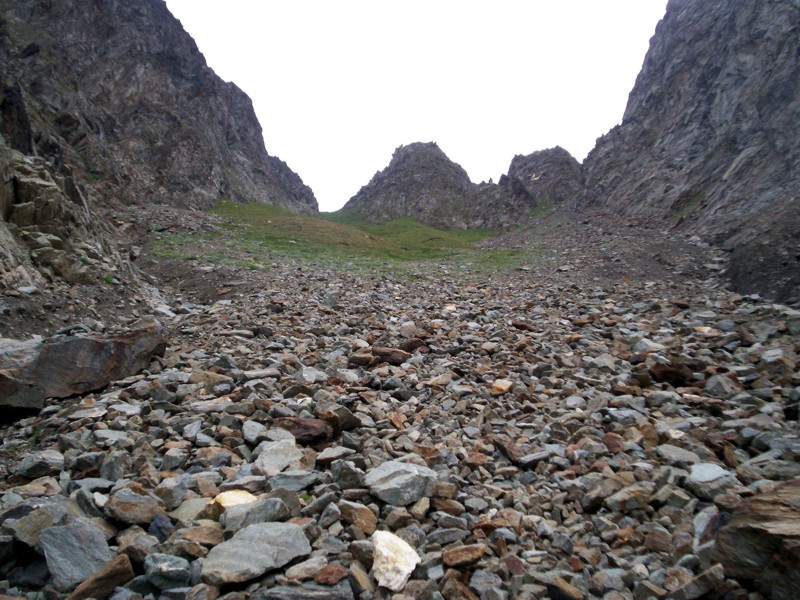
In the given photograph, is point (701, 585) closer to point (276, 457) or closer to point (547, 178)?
point (276, 457)

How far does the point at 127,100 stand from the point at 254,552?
7879 centimetres

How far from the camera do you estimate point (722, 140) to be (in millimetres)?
38875

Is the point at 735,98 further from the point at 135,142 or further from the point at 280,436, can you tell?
the point at 135,142

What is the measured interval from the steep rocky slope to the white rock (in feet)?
268

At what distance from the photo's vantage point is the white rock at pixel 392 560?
357 centimetres

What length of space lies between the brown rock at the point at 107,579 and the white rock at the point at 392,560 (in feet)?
6.20

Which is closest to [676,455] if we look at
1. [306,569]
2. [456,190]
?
[306,569]

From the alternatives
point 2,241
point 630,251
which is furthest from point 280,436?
point 630,251

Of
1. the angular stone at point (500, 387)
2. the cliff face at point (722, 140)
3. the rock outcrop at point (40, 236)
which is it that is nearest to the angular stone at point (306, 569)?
the angular stone at point (500, 387)

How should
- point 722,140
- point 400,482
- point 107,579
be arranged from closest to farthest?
point 107,579
point 400,482
point 722,140

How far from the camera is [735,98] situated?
39812mm

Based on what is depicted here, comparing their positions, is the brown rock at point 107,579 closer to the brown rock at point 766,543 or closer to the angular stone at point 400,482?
the angular stone at point 400,482

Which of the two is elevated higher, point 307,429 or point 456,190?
point 456,190

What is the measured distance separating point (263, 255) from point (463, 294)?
564 inches
